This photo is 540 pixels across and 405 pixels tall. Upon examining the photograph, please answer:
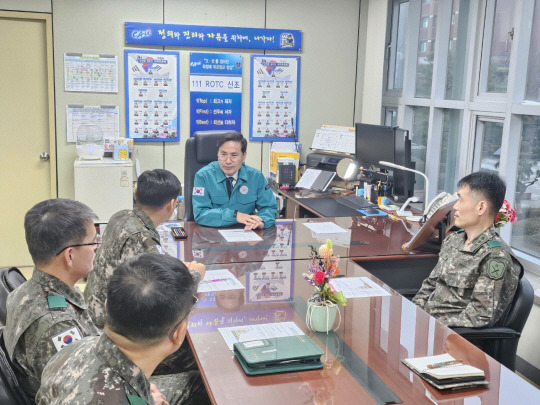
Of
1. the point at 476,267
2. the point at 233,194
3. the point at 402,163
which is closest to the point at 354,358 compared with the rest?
the point at 476,267

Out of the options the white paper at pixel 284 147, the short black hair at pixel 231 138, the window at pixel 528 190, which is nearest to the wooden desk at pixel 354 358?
the short black hair at pixel 231 138

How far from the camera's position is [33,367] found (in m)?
1.81

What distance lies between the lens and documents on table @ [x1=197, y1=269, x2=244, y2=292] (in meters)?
2.70

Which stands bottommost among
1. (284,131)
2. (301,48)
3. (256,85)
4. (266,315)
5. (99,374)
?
(266,315)

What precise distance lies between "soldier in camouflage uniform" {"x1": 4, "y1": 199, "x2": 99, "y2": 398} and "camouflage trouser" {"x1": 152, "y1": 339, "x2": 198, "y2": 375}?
0.67 metres

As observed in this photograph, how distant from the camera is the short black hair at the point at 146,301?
4.50ft

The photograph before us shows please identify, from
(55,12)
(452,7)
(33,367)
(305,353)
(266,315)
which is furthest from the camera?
(55,12)

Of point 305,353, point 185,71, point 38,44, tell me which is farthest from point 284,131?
point 305,353

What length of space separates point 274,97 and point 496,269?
3.50 metres

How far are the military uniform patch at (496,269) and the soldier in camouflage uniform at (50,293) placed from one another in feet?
5.63

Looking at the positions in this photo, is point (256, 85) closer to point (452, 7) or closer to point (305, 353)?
point (452, 7)

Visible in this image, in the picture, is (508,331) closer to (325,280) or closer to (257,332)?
(325,280)

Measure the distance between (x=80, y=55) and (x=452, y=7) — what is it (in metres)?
3.13

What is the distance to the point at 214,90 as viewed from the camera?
5.58m
